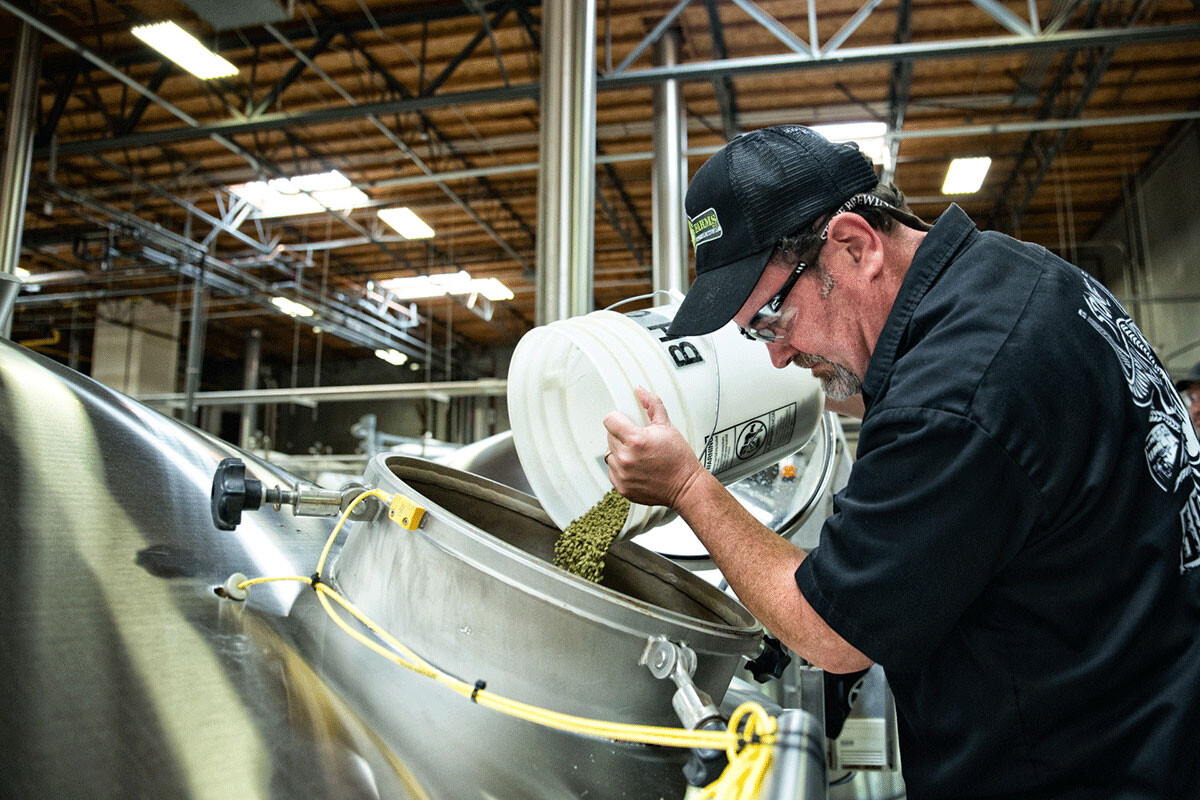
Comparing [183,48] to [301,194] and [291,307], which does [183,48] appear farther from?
[291,307]

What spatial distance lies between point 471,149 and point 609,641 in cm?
654

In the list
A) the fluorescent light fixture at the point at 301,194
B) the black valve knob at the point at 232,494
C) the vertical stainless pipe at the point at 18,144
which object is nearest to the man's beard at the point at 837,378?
the black valve knob at the point at 232,494

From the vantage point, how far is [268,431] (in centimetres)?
1148

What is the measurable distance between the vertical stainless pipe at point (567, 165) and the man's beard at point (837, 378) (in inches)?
73.2

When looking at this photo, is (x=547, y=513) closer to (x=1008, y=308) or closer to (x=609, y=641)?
(x=609, y=641)

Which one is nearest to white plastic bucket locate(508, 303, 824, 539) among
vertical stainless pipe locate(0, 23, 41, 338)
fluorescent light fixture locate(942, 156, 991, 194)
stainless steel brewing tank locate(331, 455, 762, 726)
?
stainless steel brewing tank locate(331, 455, 762, 726)

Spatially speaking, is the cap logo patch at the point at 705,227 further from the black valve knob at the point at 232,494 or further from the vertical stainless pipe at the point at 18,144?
the vertical stainless pipe at the point at 18,144

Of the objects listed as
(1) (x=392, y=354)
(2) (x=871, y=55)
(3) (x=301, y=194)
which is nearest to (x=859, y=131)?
(2) (x=871, y=55)

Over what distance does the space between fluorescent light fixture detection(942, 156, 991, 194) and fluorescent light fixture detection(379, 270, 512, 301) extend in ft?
13.8

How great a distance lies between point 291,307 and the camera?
868 cm

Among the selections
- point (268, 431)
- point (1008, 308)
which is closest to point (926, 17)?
point (1008, 308)

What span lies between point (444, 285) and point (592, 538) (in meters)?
7.50

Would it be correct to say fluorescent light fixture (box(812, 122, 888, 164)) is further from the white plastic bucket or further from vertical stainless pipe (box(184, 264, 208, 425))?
vertical stainless pipe (box(184, 264, 208, 425))

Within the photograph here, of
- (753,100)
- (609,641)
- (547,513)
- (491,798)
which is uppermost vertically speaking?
(753,100)
